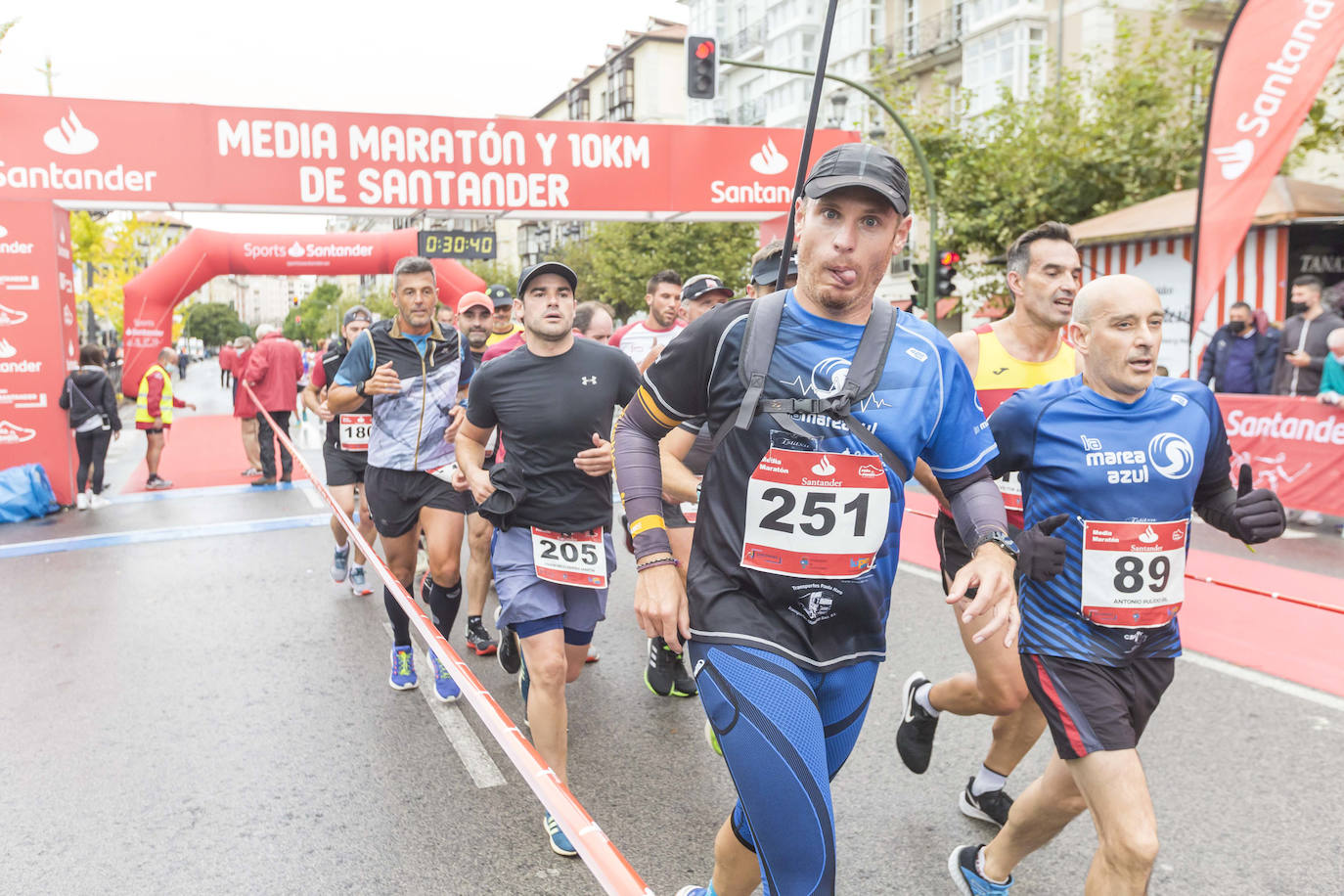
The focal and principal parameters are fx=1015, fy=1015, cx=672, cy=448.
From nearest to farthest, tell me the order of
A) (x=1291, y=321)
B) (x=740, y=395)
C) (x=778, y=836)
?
(x=778, y=836)
(x=740, y=395)
(x=1291, y=321)

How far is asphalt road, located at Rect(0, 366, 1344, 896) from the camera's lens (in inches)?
133

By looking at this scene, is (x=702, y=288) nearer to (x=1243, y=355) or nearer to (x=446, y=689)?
(x=446, y=689)

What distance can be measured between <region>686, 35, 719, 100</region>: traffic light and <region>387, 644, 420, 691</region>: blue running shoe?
35.7 ft

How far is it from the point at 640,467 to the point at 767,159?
12487 millimetres

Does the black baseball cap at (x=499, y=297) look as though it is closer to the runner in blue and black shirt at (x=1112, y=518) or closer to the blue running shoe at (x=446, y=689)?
the blue running shoe at (x=446, y=689)

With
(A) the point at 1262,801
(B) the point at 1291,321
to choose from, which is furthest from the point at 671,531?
(B) the point at 1291,321

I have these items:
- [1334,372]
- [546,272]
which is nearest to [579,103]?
[1334,372]

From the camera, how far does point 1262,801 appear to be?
12.3 feet

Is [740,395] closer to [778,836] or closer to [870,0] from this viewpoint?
[778,836]

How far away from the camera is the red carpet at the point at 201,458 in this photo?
14.2m

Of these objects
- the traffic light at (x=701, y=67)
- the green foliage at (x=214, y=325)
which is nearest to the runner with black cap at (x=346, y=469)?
the traffic light at (x=701, y=67)

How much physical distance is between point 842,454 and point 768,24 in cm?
4981

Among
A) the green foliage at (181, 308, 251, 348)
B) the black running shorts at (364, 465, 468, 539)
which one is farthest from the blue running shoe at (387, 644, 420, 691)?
the green foliage at (181, 308, 251, 348)

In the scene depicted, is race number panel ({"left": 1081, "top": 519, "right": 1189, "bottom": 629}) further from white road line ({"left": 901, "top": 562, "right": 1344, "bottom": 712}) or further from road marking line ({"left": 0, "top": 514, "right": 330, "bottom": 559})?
road marking line ({"left": 0, "top": 514, "right": 330, "bottom": 559})
